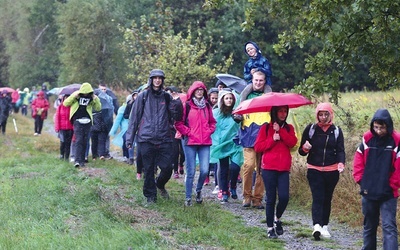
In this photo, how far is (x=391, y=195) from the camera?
8.16 meters

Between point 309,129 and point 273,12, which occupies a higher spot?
point 273,12

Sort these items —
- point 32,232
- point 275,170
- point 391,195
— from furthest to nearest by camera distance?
point 275,170 → point 32,232 → point 391,195

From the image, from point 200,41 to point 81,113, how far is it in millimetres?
12115

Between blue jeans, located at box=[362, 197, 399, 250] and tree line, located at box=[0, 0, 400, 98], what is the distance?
1.85 m

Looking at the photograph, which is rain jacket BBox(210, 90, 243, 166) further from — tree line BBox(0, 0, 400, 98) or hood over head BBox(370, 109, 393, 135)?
hood over head BBox(370, 109, 393, 135)

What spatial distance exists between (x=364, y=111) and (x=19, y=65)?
157ft

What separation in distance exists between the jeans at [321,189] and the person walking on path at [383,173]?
129cm

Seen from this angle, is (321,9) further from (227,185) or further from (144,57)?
(144,57)

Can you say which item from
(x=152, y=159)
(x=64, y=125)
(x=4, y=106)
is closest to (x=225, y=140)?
(x=152, y=159)

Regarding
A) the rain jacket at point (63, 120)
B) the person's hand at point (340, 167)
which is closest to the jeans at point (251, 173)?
the person's hand at point (340, 167)

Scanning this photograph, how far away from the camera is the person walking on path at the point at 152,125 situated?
1135 centimetres

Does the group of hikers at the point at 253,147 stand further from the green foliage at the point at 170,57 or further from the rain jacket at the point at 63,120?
the green foliage at the point at 170,57

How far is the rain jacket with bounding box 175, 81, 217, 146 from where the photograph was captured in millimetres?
11773

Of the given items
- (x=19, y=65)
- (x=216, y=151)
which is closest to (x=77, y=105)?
(x=216, y=151)
